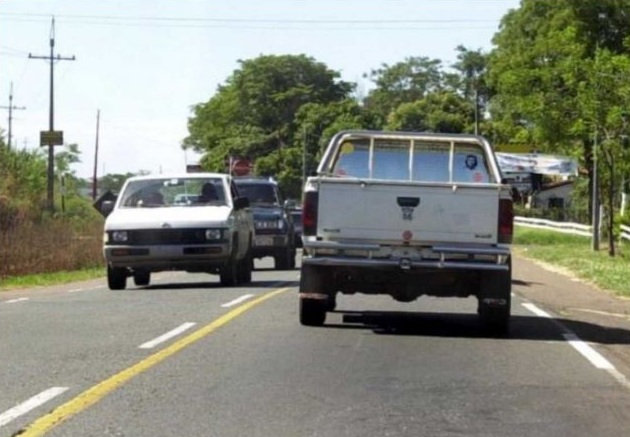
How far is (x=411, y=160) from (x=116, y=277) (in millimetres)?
7731

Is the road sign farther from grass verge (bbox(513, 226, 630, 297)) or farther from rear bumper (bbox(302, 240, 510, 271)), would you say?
rear bumper (bbox(302, 240, 510, 271))

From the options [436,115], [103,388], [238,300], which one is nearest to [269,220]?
[238,300]

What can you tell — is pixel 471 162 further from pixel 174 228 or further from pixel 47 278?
pixel 47 278

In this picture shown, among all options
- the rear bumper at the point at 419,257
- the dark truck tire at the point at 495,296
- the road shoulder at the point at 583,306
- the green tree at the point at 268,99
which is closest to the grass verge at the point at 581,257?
the road shoulder at the point at 583,306

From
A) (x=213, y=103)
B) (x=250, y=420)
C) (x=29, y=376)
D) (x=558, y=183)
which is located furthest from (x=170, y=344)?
(x=213, y=103)

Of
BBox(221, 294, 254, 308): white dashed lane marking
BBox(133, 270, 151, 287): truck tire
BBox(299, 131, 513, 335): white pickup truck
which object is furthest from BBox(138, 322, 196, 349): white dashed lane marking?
BBox(133, 270, 151, 287): truck tire

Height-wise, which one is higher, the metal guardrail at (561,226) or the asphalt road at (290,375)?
the metal guardrail at (561,226)

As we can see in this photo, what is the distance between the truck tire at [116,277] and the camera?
23312mm

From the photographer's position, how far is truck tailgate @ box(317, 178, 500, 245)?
49.9 ft

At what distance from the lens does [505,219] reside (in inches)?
597

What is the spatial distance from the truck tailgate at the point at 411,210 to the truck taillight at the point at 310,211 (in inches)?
2.1

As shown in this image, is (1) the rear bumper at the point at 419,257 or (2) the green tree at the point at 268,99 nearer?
(1) the rear bumper at the point at 419,257

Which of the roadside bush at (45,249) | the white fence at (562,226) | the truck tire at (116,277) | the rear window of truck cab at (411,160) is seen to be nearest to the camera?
the rear window of truck cab at (411,160)

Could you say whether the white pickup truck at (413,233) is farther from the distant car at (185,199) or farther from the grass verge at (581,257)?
the grass verge at (581,257)
